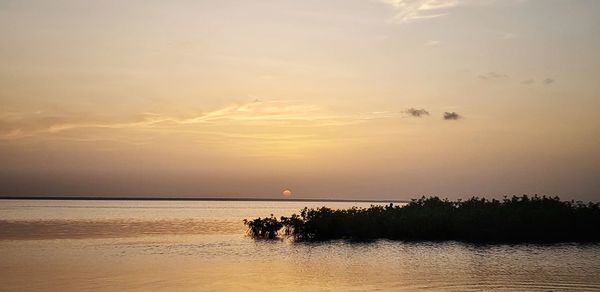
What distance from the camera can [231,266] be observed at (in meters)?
37.0

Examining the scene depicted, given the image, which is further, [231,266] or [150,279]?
[231,266]

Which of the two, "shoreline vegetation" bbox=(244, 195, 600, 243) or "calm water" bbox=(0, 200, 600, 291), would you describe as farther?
"shoreline vegetation" bbox=(244, 195, 600, 243)

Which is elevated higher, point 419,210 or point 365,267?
point 419,210

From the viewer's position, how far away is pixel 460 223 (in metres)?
53.6

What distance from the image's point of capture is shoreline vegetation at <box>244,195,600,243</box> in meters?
51.4

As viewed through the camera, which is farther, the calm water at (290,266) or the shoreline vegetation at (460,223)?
the shoreline vegetation at (460,223)

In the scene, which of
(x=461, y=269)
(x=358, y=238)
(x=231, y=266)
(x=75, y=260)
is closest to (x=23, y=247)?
(x=75, y=260)

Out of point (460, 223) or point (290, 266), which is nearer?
point (290, 266)

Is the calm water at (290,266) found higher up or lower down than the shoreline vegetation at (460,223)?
lower down

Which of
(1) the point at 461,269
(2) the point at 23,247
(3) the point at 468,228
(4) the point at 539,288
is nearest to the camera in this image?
(4) the point at 539,288

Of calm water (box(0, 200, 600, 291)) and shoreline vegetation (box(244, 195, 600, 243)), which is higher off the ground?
shoreline vegetation (box(244, 195, 600, 243))

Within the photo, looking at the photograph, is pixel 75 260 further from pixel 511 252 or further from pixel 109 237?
pixel 511 252

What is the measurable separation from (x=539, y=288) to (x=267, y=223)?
34.1m

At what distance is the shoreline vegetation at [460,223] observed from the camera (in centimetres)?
5138
